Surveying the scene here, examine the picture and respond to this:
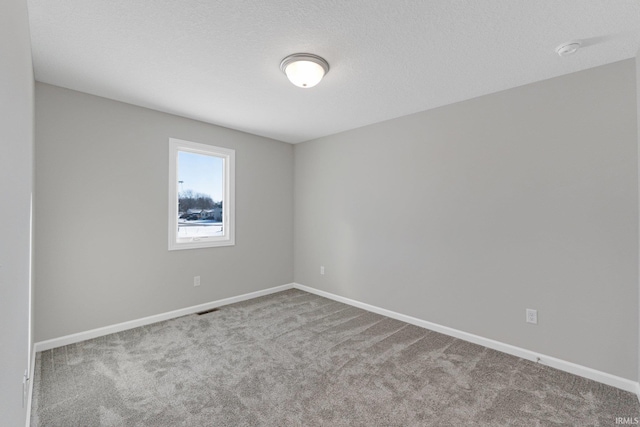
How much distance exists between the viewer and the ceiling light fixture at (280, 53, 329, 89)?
2184 mm

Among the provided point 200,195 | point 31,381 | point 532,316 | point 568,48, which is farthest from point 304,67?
point 31,381

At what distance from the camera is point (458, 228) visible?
304cm

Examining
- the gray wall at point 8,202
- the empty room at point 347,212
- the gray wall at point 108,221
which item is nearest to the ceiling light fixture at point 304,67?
the empty room at point 347,212

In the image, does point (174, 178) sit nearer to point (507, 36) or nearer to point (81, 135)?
point (81, 135)

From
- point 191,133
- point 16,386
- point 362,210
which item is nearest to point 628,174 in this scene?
point 362,210

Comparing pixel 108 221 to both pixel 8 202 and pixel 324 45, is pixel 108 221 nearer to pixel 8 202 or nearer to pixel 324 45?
pixel 8 202

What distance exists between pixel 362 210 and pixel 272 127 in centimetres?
175

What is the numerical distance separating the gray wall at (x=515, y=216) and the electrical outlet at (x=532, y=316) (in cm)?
4

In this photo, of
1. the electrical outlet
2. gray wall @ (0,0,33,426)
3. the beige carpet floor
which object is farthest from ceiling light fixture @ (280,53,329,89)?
the electrical outlet

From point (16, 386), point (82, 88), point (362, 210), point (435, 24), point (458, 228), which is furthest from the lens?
point (362, 210)

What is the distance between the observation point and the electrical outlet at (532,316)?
8.36 feet

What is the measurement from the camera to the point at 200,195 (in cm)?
391

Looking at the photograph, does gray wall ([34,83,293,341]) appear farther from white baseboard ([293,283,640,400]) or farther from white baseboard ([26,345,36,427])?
white baseboard ([293,283,640,400])

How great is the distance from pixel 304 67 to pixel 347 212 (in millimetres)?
2295
